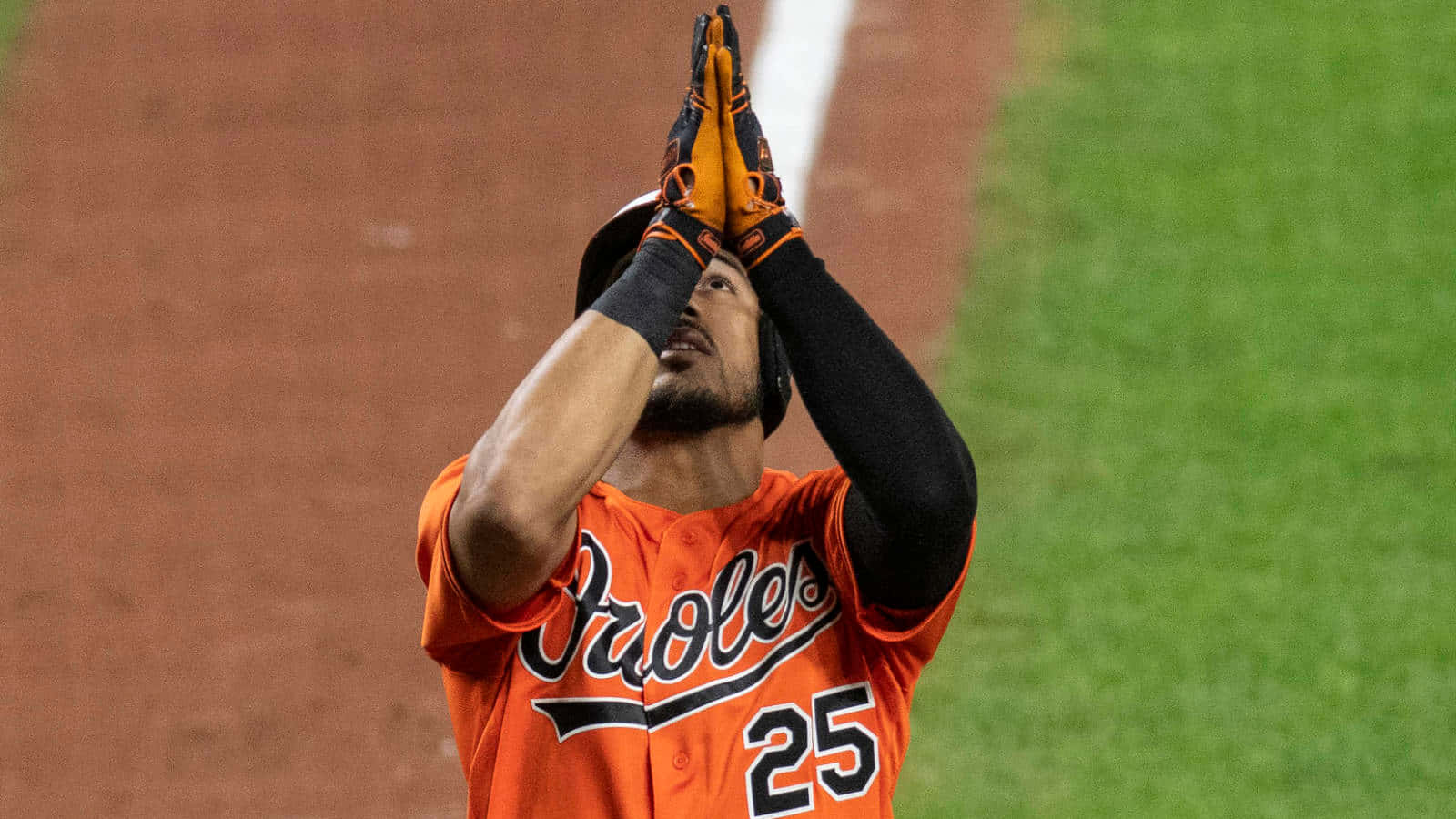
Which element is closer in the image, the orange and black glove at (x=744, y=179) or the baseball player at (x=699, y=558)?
the baseball player at (x=699, y=558)

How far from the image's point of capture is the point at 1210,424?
5.23m

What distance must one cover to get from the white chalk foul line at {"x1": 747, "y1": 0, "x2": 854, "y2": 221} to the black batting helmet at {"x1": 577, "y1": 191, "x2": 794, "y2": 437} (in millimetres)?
2857

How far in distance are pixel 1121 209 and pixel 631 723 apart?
3.90m

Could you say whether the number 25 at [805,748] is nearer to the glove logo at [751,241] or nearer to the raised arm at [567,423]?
the raised arm at [567,423]

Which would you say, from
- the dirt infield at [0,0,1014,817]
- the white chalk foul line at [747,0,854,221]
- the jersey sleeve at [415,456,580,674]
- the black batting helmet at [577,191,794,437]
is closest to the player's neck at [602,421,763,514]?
the black batting helmet at [577,191,794,437]

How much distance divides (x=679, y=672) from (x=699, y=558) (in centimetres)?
22

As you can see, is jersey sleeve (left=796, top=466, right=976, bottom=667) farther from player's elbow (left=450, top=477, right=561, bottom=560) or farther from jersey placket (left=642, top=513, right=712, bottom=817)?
player's elbow (left=450, top=477, right=561, bottom=560)

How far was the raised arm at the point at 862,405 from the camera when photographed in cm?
237

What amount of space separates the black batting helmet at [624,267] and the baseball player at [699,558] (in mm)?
120

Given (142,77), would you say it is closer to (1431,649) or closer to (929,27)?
(929,27)

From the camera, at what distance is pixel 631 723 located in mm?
2465

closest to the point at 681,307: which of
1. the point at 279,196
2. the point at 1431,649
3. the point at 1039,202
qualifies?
the point at 1431,649

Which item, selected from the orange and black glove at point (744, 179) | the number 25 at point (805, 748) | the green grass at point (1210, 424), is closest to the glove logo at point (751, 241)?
the orange and black glove at point (744, 179)

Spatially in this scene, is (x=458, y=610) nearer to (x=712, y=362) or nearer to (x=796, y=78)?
(x=712, y=362)
